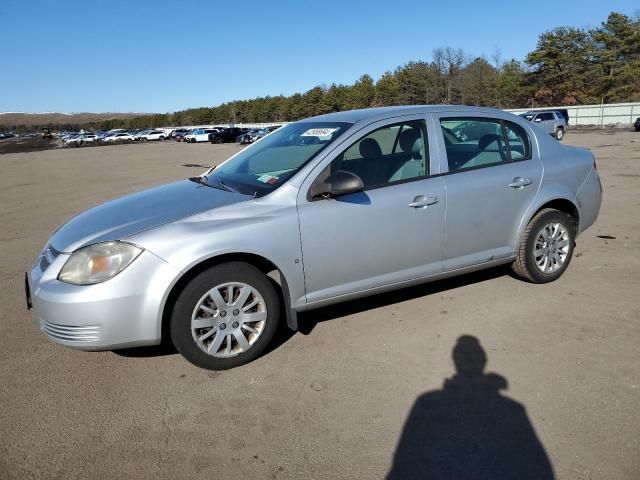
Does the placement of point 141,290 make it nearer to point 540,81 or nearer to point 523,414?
point 523,414

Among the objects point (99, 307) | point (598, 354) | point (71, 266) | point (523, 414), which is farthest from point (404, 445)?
point (71, 266)

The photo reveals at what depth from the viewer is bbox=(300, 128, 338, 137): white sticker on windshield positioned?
13.1 feet

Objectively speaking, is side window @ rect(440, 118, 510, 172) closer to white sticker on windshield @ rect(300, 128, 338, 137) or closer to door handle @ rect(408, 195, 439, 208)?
door handle @ rect(408, 195, 439, 208)

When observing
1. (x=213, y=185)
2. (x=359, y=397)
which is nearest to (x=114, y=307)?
(x=213, y=185)

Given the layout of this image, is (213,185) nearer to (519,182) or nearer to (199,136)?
(519,182)

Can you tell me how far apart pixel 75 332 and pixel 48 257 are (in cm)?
71

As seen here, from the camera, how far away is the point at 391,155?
4191 mm

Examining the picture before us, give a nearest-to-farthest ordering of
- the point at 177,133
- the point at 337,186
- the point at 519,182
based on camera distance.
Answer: the point at 337,186 → the point at 519,182 → the point at 177,133

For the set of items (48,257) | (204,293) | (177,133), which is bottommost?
(204,293)

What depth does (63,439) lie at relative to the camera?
2789mm

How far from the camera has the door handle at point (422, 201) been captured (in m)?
3.90

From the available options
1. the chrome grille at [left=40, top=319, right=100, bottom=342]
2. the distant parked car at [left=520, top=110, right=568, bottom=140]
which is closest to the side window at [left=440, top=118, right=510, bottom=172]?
the chrome grille at [left=40, top=319, right=100, bottom=342]

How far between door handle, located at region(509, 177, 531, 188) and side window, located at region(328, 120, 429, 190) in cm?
87

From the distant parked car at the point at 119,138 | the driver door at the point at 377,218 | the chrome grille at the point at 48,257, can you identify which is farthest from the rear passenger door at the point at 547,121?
the distant parked car at the point at 119,138
